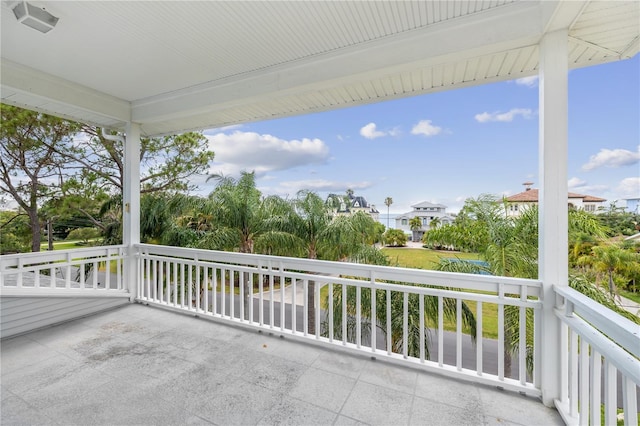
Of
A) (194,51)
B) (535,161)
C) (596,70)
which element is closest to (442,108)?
(596,70)

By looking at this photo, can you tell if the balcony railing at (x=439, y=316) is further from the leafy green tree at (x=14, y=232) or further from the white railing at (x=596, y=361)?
the leafy green tree at (x=14, y=232)

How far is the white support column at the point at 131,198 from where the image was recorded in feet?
13.8

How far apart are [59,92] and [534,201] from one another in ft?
19.3

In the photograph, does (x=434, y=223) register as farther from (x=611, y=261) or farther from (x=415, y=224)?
(x=611, y=261)

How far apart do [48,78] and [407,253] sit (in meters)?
5.60

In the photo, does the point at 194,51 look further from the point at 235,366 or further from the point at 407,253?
the point at 407,253

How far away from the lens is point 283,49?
8.88 ft

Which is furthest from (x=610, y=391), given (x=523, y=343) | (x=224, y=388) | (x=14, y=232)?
(x=14, y=232)

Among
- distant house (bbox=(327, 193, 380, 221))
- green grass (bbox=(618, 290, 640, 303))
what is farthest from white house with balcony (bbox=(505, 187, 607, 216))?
distant house (bbox=(327, 193, 380, 221))

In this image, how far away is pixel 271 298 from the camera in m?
3.25

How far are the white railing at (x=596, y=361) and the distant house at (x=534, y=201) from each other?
1217mm

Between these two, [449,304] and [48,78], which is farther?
[449,304]

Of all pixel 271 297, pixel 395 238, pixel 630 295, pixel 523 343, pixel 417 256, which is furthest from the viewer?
pixel 395 238

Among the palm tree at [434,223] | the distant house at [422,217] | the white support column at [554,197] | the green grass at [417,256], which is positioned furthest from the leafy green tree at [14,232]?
the white support column at [554,197]
